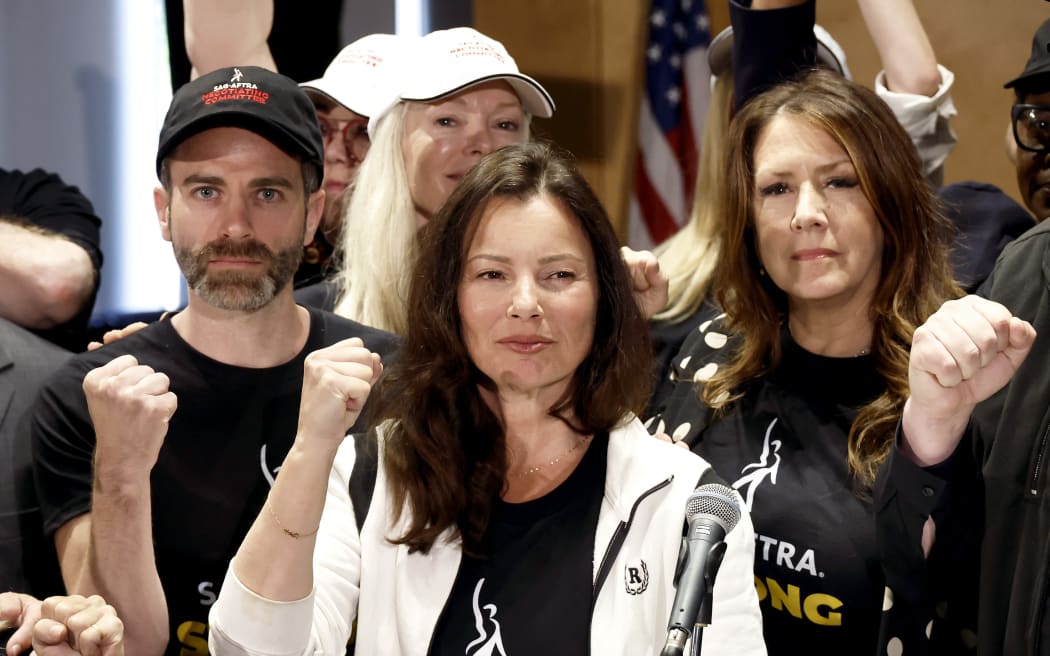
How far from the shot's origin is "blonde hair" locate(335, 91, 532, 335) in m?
3.11

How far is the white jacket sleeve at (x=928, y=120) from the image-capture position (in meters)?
3.19

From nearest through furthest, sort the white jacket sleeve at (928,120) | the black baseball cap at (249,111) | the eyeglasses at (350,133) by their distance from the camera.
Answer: the black baseball cap at (249,111)
the white jacket sleeve at (928,120)
the eyeglasses at (350,133)

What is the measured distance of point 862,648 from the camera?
2.28 m

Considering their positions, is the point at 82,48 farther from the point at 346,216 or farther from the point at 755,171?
the point at 755,171

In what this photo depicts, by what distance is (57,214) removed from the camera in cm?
327

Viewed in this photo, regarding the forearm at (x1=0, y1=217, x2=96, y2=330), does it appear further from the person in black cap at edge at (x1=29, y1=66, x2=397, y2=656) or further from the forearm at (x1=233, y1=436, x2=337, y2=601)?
the forearm at (x1=233, y1=436, x2=337, y2=601)

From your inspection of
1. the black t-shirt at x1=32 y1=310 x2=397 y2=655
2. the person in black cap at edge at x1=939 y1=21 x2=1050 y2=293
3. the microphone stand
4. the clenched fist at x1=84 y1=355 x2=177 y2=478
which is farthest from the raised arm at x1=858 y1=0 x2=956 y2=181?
the clenched fist at x1=84 y1=355 x2=177 y2=478

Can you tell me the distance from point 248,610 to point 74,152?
10.7ft

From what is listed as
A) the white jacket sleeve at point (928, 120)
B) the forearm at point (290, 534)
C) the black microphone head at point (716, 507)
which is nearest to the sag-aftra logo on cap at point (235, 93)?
the forearm at point (290, 534)

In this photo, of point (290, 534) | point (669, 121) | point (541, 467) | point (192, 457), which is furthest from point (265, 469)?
point (669, 121)

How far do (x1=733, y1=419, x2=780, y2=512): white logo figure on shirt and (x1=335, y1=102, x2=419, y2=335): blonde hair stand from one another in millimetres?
988

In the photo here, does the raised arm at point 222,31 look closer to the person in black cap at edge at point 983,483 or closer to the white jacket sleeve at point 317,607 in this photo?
the white jacket sleeve at point 317,607

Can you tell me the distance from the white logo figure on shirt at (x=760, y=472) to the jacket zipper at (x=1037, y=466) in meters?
0.50

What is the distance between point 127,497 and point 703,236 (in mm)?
1656
